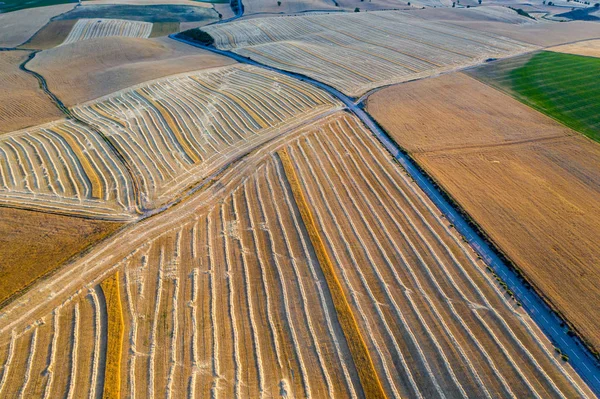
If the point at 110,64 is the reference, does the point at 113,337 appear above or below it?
below

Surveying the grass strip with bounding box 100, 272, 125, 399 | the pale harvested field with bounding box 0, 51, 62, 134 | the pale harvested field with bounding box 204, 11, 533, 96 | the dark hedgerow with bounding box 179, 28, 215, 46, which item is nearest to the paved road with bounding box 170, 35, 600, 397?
the pale harvested field with bounding box 204, 11, 533, 96

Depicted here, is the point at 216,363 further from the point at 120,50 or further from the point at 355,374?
the point at 120,50

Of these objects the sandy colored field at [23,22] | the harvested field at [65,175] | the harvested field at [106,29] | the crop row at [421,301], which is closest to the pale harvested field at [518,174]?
the crop row at [421,301]

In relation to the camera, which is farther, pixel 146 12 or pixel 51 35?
pixel 146 12

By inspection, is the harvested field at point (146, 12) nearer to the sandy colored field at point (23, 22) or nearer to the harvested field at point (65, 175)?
the sandy colored field at point (23, 22)

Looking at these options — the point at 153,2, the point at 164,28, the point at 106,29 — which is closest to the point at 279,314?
the point at 164,28

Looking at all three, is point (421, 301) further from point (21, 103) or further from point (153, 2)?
point (153, 2)

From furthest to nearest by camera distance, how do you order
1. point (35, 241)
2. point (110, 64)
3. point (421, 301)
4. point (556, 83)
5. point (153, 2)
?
point (153, 2)
point (110, 64)
point (556, 83)
point (35, 241)
point (421, 301)
